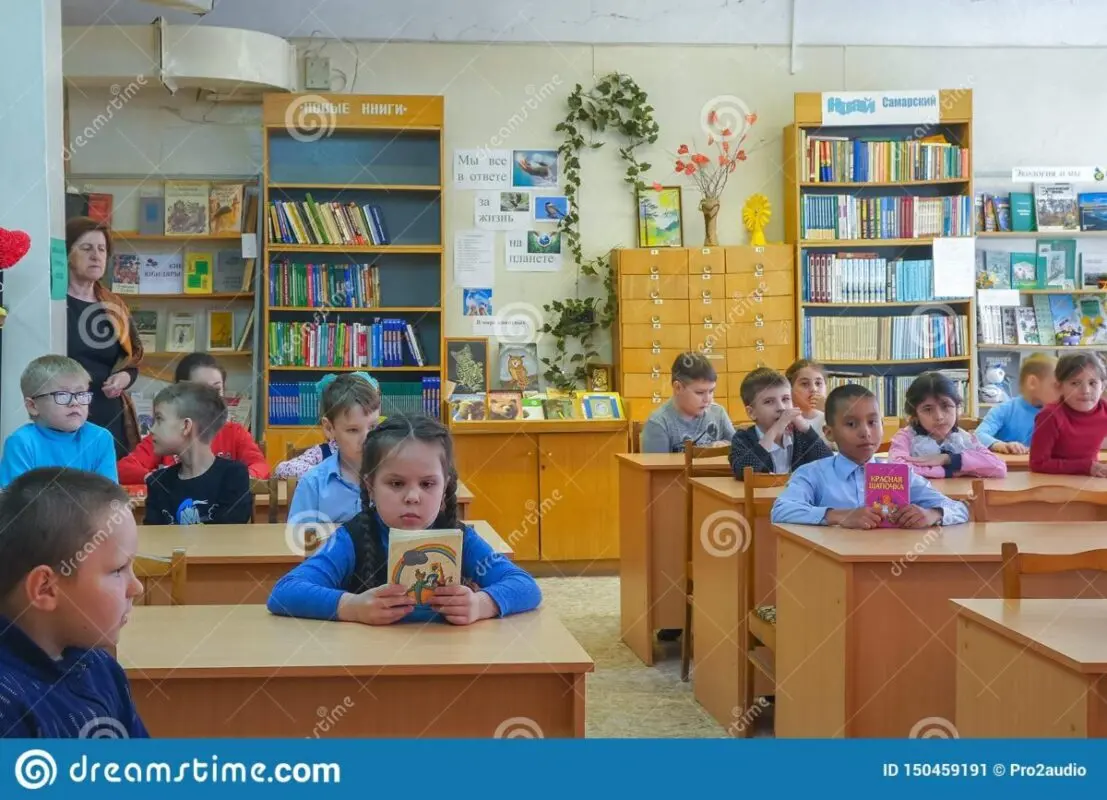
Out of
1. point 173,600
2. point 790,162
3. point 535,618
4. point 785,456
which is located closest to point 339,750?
point 535,618

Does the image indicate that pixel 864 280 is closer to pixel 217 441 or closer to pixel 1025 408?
pixel 1025 408

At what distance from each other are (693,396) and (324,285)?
2.66 meters

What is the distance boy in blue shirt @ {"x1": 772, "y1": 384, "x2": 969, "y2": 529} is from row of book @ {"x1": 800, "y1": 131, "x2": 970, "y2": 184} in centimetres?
419

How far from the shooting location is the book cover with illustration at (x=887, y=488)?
3752mm

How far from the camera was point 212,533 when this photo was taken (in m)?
4.07

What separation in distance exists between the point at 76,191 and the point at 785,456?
472 centimetres

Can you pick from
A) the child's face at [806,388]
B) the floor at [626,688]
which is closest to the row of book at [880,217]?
the child's face at [806,388]

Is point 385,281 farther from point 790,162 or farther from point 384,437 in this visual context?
point 384,437

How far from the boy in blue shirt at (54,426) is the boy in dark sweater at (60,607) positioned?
2491 mm

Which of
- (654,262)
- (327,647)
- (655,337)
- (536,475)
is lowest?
(536,475)

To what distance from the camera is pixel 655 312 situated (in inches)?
314

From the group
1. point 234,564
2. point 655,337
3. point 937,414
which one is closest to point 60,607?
point 234,564

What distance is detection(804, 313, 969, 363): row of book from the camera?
8.20 metres
